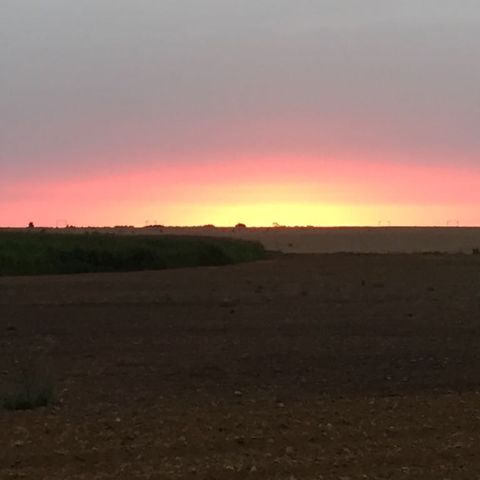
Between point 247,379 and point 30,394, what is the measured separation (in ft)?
13.7

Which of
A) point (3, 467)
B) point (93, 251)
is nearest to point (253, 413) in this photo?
point (3, 467)

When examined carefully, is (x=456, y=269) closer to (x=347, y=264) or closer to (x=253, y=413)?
(x=347, y=264)

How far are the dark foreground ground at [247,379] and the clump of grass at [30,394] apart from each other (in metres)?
0.29

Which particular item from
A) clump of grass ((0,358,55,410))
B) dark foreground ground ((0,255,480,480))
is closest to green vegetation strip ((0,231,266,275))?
dark foreground ground ((0,255,480,480))

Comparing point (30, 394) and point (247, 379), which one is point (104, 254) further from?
point (30, 394)

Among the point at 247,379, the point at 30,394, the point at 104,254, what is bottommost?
the point at 247,379

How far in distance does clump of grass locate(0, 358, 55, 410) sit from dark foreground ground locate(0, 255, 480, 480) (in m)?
0.29

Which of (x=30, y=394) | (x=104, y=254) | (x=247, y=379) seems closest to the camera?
(x=30, y=394)

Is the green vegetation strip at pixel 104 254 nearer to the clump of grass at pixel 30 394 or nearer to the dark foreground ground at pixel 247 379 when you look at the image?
the dark foreground ground at pixel 247 379

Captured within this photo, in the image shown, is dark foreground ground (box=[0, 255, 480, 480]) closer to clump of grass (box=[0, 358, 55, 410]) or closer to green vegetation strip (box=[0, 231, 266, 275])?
clump of grass (box=[0, 358, 55, 410])

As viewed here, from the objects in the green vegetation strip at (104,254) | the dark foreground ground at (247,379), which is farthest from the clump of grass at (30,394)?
the green vegetation strip at (104,254)

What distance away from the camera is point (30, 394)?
45.9 feet

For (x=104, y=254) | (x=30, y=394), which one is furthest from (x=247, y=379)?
(x=104, y=254)

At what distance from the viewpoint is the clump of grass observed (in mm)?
13742
